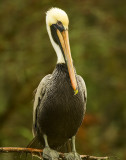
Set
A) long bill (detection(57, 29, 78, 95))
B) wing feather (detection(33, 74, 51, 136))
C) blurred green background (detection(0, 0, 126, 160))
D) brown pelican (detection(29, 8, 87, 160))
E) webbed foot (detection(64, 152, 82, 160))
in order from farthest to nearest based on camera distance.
Answer: blurred green background (detection(0, 0, 126, 160)) → wing feather (detection(33, 74, 51, 136)) → webbed foot (detection(64, 152, 82, 160)) → brown pelican (detection(29, 8, 87, 160)) → long bill (detection(57, 29, 78, 95))

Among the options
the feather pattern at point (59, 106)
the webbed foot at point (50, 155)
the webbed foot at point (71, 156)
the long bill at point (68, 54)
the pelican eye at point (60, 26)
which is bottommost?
the webbed foot at point (71, 156)

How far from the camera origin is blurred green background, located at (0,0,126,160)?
808 cm

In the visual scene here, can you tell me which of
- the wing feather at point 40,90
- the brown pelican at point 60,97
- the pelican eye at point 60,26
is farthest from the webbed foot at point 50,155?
the pelican eye at point 60,26

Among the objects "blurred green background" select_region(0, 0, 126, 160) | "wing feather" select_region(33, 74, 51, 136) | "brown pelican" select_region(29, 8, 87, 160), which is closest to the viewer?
"brown pelican" select_region(29, 8, 87, 160)

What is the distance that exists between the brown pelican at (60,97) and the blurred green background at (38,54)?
2.00 meters

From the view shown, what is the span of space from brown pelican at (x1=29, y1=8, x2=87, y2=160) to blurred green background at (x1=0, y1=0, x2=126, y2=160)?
200 cm

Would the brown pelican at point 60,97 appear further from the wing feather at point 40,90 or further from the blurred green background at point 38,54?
the blurred green background at point 38,54

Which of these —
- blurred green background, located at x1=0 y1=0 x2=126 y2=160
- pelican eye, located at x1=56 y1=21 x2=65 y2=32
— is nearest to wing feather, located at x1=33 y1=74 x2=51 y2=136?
pelican eye, located at x1=56 y1=21 x2=65 y2=32

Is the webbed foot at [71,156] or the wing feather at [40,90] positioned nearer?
the webbed foot at [71,156]

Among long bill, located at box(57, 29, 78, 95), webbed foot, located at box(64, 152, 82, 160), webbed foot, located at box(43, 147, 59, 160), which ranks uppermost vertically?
long bill, located at box(57, 29, 78, 95)

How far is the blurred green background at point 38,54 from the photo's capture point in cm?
808

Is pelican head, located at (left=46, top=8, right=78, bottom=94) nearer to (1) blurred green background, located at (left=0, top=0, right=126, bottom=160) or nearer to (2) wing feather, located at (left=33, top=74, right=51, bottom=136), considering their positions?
(2) wing feather, located at (left=33, top=74, right=51, bottom=136)

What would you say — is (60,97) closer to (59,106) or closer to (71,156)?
(59,106)

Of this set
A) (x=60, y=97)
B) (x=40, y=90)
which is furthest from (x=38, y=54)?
(x=60, y=97)
